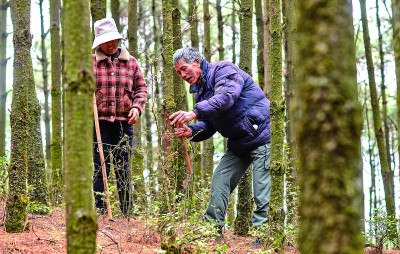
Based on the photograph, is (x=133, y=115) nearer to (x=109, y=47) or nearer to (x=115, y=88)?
(x=115, y=88)

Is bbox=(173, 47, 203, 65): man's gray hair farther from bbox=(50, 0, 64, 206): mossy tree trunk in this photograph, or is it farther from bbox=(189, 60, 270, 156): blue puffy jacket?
bbox=(50, 0, 64, 206): mossy tree trunk

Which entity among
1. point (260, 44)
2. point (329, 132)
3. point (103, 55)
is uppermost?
point (260, 44)

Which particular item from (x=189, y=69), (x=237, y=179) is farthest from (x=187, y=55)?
(x=237, y=179)

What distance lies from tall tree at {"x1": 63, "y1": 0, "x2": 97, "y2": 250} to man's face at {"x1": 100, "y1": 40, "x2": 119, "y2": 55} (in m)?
4.51

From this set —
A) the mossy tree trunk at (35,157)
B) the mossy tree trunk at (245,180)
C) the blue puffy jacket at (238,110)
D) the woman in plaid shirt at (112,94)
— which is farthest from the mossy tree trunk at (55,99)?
the blue puffy jacket at (238,110)

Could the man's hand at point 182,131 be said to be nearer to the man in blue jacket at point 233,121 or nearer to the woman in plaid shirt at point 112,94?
the man in blue jacket at point 233,121

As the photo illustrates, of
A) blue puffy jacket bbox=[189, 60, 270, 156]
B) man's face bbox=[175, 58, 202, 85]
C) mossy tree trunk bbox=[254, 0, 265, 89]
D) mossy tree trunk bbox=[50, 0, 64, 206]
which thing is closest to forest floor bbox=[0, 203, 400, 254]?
blue puffy jacket bbox=[189, 60, 270, 156]

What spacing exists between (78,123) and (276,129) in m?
3.02

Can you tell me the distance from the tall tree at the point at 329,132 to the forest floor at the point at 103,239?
8.47 feet

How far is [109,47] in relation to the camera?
7320 mm

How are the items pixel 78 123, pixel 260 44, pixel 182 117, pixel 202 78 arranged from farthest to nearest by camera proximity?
pixel 260 44
pixel 202 78
pixel 182 117
pixel 78 123

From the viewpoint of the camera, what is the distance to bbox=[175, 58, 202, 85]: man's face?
6.37 metres

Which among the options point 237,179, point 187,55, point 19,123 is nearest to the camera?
point 19,123

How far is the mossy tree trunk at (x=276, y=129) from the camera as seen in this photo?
552 centimetres
